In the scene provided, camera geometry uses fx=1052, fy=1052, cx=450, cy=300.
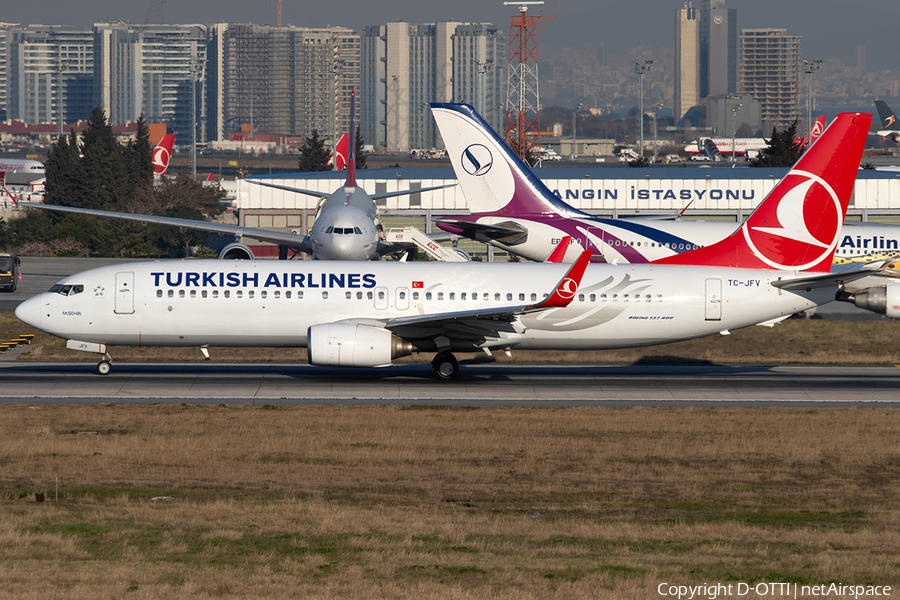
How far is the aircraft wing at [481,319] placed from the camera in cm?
3481

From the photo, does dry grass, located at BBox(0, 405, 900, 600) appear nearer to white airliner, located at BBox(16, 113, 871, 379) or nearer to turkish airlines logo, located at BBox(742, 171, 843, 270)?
white airliner, located at BBox(16, 113, 871, 379)

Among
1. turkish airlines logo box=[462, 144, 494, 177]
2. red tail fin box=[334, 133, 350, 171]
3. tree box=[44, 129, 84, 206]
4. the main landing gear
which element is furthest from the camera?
red tail fin box=[334, 133, 350, 171]

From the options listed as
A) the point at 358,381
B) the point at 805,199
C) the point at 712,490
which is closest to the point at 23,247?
the point at 358,381

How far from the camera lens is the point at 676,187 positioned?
276ft

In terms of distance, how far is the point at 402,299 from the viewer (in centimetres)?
3694

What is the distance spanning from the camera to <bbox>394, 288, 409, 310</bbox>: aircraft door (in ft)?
121

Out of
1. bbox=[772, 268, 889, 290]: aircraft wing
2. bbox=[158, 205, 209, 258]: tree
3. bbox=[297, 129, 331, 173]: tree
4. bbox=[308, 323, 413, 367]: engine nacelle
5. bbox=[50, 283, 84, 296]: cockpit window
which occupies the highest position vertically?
bbox=[297, 129, 331, 173]: tree

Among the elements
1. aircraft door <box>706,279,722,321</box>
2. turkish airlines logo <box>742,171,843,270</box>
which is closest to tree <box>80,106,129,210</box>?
turkish airlines logo <box>742,171,843,270</box>

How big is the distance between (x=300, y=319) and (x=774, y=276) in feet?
55.6

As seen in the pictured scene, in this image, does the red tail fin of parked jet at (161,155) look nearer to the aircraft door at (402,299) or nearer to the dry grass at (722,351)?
the dry grass at (722,351)

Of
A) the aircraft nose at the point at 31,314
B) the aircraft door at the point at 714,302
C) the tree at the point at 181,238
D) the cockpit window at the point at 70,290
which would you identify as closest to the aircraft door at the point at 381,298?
the cockpit window at the point at 70,290

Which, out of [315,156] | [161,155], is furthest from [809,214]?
[161,155]

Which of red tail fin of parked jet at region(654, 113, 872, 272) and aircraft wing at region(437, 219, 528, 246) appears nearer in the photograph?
red tail fin of parked jet at region(654, 113, 872, 272)

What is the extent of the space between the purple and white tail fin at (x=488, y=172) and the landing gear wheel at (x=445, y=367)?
47.0 feet
